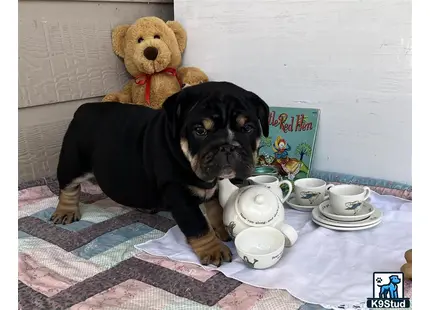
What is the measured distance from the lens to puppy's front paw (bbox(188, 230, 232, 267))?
3.81 ft

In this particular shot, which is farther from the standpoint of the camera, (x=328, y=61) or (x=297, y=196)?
(x=328, y=61)

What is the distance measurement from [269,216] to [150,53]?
105cm

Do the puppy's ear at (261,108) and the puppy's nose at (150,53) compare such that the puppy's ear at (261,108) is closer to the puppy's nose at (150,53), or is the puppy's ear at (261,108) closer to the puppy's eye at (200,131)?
the puppy's eye at (200,131)

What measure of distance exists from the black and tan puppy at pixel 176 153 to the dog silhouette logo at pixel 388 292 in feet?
1.19

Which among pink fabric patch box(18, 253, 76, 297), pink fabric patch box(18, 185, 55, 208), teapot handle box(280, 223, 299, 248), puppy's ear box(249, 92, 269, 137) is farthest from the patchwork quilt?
puppy's ear box(249, 92, 269, 137)

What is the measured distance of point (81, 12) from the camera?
195cm

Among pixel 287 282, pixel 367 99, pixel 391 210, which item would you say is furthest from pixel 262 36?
pixel 287 282

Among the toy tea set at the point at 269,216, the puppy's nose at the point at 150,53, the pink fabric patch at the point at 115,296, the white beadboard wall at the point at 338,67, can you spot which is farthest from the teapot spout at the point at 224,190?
the puppy's nose at the point at 150,53

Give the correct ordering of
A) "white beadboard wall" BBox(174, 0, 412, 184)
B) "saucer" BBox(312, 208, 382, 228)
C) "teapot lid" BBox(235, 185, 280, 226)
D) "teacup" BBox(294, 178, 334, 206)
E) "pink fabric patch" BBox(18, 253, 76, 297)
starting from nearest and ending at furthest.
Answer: "pink fabric patch" BBox(18, 253, 76, 297) → "teapot lid" BBox(235, 185, 280, 226) → "saucer" BBox(312, 208, 382, 228) → "teacup" BBox(294, 178, 334, 206) → "white beadboard wall" BBox(174, 0, 412, 184)

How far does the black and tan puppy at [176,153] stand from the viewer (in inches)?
44.3

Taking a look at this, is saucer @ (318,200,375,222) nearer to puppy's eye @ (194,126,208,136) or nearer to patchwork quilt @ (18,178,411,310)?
patchwork quilt @ (18,178,411,310)

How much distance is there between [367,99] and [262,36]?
19.3 inches

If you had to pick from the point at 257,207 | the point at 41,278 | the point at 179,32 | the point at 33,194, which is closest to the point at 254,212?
the point at 257,207

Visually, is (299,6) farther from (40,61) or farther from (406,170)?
(40,61)
